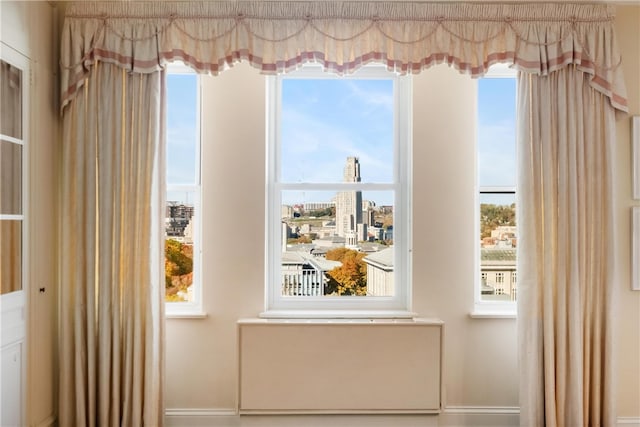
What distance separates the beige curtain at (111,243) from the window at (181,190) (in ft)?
0.85

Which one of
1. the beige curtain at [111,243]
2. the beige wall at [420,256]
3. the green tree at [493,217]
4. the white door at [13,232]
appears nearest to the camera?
the white door at [13,232]

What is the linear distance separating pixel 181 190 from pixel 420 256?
62.9 inches

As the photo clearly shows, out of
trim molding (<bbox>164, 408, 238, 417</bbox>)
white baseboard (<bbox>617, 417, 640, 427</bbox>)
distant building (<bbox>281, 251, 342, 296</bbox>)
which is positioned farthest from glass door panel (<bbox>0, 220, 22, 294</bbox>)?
white baseboard (<bbox>617, 417, 640, 427</bbox>)

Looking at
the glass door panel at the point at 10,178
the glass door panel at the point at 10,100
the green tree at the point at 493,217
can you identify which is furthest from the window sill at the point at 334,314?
the glass door panel at the point at 10,100

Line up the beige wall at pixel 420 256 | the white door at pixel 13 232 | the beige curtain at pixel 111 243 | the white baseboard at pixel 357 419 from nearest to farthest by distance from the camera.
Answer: the white door at pixel 13 232 → the beige curtain at pixel 111 243 → the white baseboard at pixel 357 419 → the beige wall at pixel 420 256

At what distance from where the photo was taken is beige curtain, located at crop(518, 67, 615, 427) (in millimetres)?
2611

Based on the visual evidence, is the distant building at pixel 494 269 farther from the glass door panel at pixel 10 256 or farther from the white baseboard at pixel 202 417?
the glass door panel at pixel 10 256

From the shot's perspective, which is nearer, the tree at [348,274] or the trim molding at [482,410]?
the trim molding at [482,410]

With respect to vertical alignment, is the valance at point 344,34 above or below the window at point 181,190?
above

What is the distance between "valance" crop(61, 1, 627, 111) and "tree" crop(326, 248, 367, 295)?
1.17 m

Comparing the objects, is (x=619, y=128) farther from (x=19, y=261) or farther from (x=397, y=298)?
(x=19, y=261)

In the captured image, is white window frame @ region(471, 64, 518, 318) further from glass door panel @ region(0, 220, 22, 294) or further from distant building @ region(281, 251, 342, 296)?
glass door panel @ region(0, 220, 22, 294)

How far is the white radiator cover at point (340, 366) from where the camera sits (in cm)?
268

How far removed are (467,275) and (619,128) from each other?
4.28 ft
